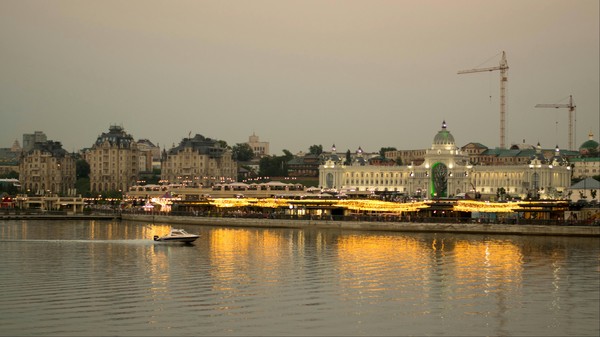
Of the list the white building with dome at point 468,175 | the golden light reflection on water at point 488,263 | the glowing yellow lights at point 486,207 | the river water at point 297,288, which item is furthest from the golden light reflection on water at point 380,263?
the white building with dome at point 468,175

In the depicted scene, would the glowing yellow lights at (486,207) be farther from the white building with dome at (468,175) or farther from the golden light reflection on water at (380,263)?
the white building with dome at (468,175)

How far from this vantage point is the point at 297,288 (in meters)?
51.2

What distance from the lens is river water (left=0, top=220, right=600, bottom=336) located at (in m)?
40.7

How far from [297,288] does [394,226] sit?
55.6 meters

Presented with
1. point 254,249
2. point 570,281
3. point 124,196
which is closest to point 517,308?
point 570,281

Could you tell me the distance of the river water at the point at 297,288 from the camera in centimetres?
4069

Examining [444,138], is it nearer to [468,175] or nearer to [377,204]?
[468,175]

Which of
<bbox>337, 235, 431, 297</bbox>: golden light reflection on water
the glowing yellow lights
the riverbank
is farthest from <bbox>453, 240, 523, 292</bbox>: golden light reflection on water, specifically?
the glowing yellow lights

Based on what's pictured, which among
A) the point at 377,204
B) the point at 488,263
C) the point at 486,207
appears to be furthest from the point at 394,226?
the point at 488,263

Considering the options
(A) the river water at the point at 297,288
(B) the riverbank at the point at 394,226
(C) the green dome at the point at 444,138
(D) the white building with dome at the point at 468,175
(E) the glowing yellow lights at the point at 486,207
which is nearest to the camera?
(A) the river water at the point at 297,288

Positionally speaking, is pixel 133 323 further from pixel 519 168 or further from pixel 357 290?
pixel 519 168

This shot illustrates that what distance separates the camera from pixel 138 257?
6881cm

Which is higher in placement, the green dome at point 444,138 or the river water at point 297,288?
the green dome at point 444,138

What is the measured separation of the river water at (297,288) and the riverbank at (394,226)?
473 inches
